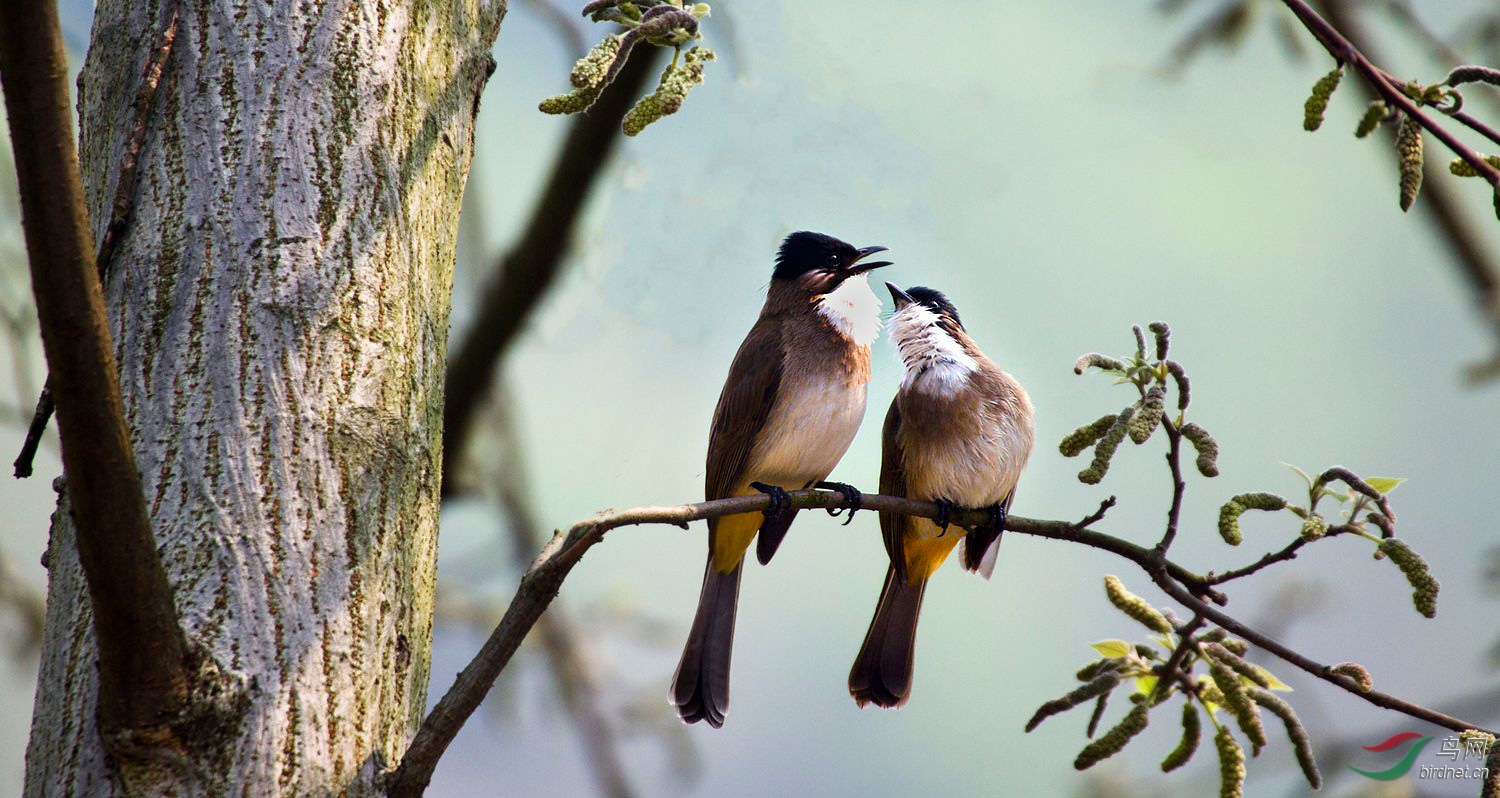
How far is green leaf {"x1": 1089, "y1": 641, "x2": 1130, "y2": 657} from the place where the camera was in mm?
2643

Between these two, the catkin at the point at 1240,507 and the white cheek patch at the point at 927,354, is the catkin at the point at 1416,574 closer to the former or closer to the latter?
the catkin at the point at 1240,507

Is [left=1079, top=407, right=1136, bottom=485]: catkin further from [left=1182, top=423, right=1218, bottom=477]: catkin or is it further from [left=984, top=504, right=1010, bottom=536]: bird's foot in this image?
[left=984, top=504, right=1010, bottom=536]: bird's foot

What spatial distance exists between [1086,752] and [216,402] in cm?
175

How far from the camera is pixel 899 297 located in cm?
451

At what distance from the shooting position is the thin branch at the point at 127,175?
6.71 ft

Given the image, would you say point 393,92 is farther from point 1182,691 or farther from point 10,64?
point 1182,691

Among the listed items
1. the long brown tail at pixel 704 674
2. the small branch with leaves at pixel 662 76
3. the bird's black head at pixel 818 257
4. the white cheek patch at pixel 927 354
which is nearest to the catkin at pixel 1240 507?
the small branch with leaves at pixel 662 76

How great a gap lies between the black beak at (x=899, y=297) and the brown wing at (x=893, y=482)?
0.41m

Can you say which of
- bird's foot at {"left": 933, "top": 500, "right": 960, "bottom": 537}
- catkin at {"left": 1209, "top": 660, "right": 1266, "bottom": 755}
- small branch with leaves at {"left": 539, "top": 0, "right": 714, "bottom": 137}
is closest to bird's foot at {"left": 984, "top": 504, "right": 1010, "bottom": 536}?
bird's foot at {"left": 933, "top": 500, "right": 960, "bottom": 537}

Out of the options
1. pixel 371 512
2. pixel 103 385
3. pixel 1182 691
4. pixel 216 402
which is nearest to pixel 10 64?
pixel 103 385

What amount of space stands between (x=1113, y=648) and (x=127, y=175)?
7.05 ft

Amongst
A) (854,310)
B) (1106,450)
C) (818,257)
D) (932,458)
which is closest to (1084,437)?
(1106,450)

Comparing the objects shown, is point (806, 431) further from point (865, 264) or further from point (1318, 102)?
point (1318, 102)

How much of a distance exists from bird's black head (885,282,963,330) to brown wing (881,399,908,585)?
40 cm
